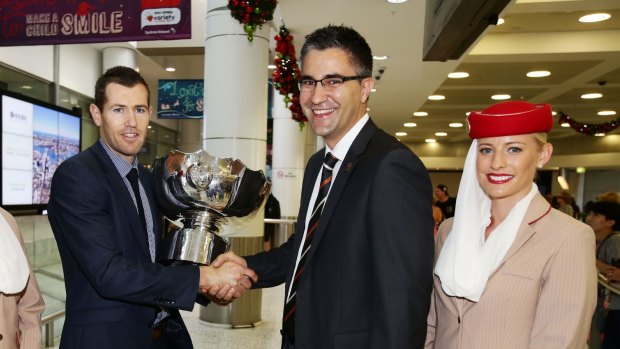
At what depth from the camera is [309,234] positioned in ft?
6.28

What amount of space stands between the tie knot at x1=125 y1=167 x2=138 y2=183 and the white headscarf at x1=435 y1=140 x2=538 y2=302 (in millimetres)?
1369

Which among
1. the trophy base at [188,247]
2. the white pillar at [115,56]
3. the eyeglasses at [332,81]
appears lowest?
the trophy base at [188,247]

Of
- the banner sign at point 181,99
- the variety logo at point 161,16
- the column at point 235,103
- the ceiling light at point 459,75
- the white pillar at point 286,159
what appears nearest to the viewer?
the variety logo at point 161,16

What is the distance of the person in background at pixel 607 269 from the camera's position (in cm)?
420

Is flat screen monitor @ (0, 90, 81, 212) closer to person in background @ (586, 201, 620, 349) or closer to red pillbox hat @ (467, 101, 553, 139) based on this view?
red pillbox hat @ (467, 101, 553, 139)

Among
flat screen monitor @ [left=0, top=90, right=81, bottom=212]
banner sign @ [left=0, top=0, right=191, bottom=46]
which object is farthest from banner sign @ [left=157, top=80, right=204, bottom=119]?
banner sign @ [left=0, top=0, right=191, bottom=46]

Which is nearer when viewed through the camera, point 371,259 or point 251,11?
point 371,259

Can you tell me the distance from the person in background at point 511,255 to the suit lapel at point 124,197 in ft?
4.05

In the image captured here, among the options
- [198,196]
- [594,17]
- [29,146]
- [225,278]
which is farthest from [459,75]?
[198,196]

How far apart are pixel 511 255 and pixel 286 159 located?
11977mm

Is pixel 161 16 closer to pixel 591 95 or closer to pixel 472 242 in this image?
pixel 472 242

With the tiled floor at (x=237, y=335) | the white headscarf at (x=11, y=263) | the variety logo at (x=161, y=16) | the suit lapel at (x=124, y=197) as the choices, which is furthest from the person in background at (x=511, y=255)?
the tiled floor at (x=237, y=335)

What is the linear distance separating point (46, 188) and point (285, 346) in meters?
4.58

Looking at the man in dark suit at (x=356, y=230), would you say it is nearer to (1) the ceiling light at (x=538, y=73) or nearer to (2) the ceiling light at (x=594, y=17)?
(2) the ceiling light at (x=594, y=17)
